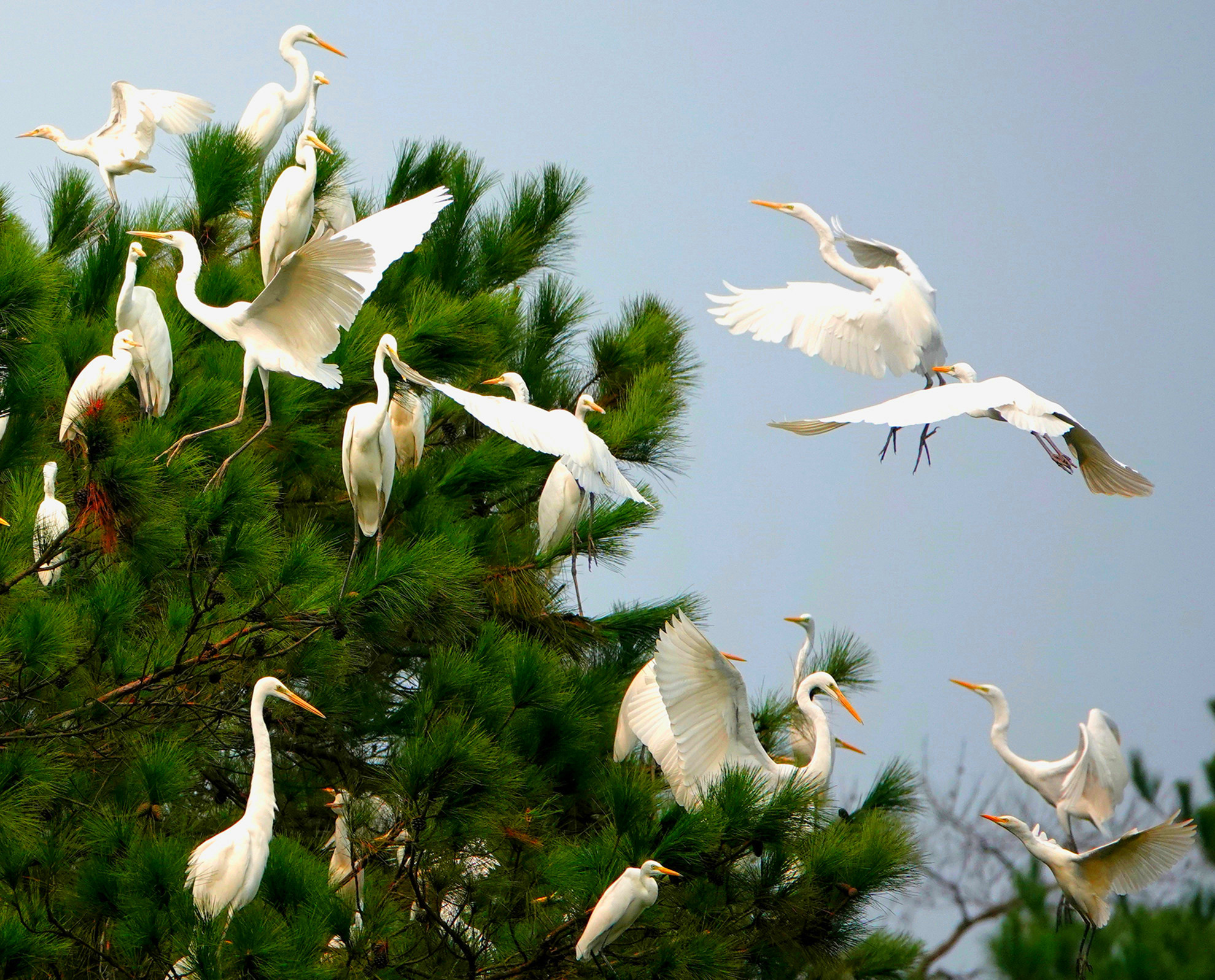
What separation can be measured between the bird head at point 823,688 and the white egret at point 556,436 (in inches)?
38.4

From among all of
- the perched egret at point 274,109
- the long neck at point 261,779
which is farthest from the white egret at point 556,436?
the perched egret at point 274,109

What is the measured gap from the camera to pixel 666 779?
4535 mm

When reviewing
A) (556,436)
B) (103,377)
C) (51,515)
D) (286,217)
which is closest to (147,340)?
(103,377)

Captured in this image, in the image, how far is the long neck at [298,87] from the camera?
624 cm

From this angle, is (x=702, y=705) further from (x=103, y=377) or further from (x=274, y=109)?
(x=274, y=109)

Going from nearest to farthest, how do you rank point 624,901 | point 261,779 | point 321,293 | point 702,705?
point 624,901 → point 261,779 → point 321,293 → point 702,705

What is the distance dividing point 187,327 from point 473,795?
280 cm

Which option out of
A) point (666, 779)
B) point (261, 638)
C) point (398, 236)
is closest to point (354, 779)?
point (666, 779)

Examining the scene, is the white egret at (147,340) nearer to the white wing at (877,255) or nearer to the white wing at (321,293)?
the white wing at (321,293)

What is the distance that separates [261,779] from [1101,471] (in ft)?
8.22

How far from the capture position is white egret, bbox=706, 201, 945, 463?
4.81m

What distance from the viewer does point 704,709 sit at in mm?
4117

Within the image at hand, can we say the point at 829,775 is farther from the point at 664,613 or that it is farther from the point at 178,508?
the point at 178,508

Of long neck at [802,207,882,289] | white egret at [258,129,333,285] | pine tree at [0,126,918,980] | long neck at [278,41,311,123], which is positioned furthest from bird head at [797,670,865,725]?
long neck at [278,41,311,123]
